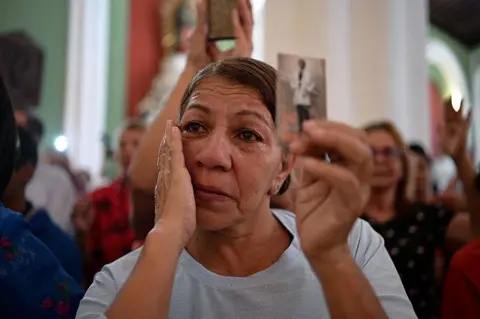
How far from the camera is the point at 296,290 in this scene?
1.01 meters

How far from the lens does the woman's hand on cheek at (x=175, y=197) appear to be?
3.04ft

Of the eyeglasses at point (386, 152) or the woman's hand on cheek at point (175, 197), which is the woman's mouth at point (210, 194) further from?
the eyeglasses at point (386, 152)

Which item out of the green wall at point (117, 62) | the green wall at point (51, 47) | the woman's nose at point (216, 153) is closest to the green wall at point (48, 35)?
the green wall at point (51, 47)

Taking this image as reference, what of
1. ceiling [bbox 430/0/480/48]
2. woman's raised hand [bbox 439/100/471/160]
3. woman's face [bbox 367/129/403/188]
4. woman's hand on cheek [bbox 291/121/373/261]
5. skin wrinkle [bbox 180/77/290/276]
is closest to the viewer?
woman's hand on cheek [bbox 291/121/373/261]

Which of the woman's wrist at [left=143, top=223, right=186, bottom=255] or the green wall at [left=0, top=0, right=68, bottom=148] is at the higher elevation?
the green wall at [left=0, top=0, right=68, bottom=148]

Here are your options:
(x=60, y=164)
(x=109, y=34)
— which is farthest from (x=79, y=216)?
(x=109, y=34)

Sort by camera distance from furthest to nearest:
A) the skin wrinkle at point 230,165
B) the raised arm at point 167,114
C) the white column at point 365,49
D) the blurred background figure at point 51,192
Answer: the blurred background figure at point 51,192 < the white column at point 365,49 < the raised arm at point 167,114 < the skin wrinkle at point 230,165

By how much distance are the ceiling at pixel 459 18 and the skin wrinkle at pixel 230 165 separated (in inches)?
255

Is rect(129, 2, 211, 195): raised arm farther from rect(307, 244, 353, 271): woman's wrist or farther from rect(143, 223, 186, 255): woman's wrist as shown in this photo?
rect(307, 244, 353, 271): woman's wrist

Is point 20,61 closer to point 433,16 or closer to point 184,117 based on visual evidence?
point 184,117

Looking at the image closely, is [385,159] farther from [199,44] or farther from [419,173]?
[199,44]

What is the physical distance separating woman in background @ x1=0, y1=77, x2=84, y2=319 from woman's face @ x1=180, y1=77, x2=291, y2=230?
46cm

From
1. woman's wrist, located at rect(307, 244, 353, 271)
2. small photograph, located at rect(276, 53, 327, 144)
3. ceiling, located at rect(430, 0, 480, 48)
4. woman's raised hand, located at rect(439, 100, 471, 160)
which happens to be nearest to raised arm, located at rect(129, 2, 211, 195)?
small photograph, located at rect(276, 53, 327, 144)

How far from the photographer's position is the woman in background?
45.4 inches
